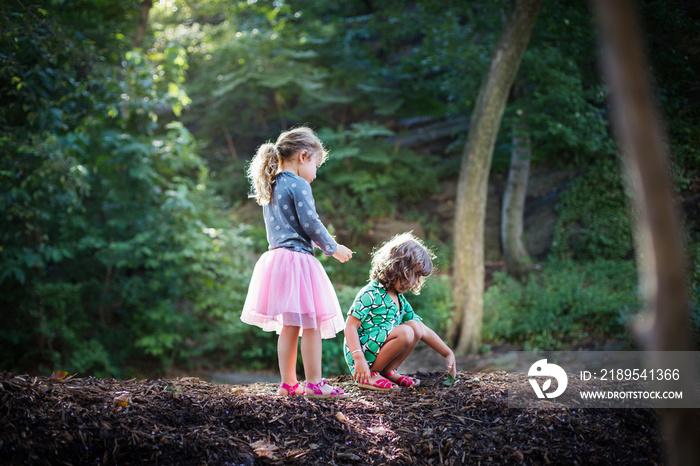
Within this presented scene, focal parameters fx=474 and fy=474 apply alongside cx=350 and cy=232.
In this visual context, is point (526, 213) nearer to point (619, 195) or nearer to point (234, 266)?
point (619, 195)

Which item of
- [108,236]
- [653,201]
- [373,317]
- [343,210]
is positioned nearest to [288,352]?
[373,317]

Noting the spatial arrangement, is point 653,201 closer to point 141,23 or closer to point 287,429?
point 287,429

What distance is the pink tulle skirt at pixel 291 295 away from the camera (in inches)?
116

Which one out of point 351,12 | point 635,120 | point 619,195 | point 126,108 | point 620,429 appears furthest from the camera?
point 351,12

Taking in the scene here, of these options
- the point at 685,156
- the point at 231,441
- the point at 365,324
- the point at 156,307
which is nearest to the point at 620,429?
the point at 365,324

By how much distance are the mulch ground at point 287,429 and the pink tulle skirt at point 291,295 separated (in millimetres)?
499

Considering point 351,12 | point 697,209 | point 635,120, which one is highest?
point 351,12

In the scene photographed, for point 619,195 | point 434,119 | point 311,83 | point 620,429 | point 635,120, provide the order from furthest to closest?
point 434,119 → point 311,83 → point 619,195 → point 620,429 → point 635,120

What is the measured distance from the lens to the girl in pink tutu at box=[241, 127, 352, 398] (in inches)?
117

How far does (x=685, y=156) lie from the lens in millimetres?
6332

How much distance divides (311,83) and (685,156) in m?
7.34

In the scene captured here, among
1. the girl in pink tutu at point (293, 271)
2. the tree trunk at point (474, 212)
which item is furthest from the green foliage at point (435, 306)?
the girl in pink tutu at point (293, 271)

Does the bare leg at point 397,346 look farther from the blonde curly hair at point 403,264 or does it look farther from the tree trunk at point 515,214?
the tree trunk at point 515,214

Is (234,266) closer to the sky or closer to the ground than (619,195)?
closer to the ground
